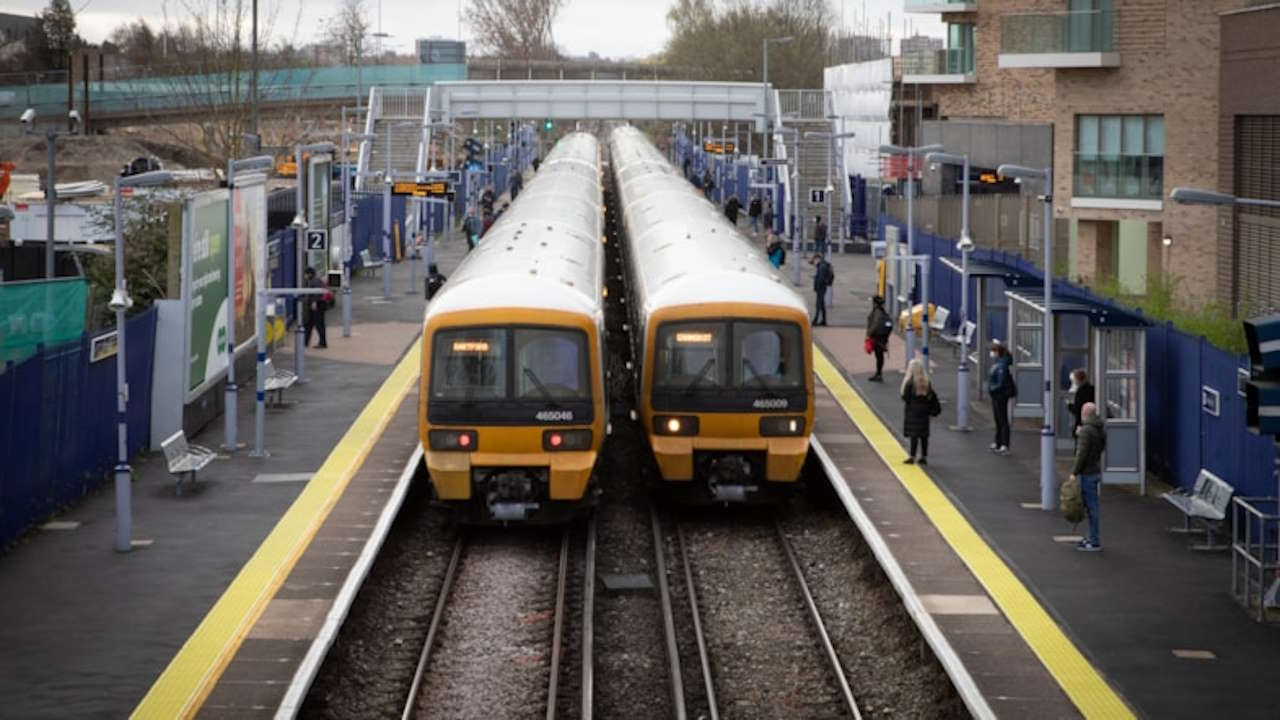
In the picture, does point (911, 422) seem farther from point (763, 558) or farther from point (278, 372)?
point (278, 372)

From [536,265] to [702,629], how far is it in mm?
6295

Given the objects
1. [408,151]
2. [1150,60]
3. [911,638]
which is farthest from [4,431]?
[408,151]

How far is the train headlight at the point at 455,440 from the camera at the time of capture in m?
21.1

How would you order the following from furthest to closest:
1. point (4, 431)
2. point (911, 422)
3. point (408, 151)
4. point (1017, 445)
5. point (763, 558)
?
point (408, 151) → point (1017, 445) → point (911, 422) → point (763, 558) → point (4, 431)

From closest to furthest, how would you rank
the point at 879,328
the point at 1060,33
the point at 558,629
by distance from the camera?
the point at 558,629 < the point at 879,328 < the point at 1060,33

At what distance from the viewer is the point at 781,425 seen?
22.3 m

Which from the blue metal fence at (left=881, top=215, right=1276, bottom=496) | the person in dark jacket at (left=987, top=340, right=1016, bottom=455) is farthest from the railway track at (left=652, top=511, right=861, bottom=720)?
the blue metal fence at (left=881, top=215, right=1276, bottom=496)

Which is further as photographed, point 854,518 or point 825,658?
point 854,518

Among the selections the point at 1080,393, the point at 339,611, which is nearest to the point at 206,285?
the point at 339,611

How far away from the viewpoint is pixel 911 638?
17656 mm

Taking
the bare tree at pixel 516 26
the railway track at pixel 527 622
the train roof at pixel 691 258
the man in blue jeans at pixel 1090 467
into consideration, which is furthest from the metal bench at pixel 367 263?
the bare tree at pixel 516 26

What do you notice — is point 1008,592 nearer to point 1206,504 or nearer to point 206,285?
point 1206,504

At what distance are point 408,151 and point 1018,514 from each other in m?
59.3

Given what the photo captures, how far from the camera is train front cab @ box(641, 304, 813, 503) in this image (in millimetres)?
22203
